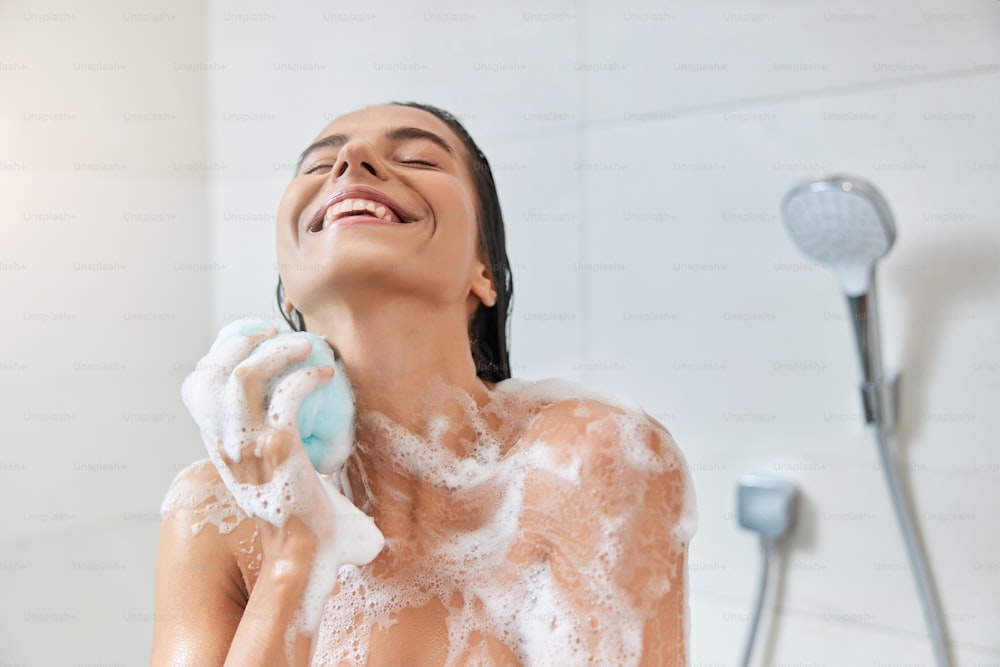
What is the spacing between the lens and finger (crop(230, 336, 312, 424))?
560mm

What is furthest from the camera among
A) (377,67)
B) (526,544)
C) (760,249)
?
(377,67)

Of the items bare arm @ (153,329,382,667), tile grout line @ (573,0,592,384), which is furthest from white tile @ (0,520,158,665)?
tile grout line @ (573,0,592,384)

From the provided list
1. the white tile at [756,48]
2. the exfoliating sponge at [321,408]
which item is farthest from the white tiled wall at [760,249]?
the exfoliating sponge at [321,408]

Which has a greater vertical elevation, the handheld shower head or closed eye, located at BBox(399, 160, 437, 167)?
closed eye, located at BBox(399, 160, 437, 167)

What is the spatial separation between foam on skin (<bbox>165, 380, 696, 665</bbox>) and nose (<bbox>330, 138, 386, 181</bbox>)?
0.72 feet

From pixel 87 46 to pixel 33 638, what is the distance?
1.01 meters

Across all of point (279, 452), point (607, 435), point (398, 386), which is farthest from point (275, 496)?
point (607, 435)

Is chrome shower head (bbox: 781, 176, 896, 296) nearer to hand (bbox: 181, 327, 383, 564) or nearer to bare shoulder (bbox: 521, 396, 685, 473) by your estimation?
bare shoulder (bbox: 521, 396, 685, 473)

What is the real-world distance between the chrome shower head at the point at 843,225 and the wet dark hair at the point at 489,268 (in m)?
0.39

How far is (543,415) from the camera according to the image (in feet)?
2.29

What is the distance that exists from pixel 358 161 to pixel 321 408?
0.23 meters

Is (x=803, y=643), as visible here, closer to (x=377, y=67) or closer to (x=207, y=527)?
(x=207, y=527)

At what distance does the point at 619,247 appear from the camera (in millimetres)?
1103

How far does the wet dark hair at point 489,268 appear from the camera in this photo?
2.55 ft
